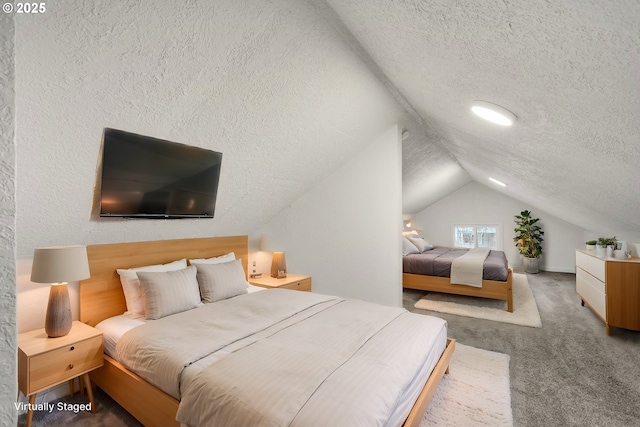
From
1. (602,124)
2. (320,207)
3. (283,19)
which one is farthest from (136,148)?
(602,124)

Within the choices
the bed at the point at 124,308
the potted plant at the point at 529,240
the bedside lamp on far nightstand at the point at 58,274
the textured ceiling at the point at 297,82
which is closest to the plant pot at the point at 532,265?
the potted plant at the point at 529,240

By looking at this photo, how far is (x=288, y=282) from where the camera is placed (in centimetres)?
352

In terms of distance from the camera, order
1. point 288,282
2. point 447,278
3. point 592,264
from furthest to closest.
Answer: point 447,278
point 592,264
point 288,282

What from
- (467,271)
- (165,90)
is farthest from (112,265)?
(467,271)

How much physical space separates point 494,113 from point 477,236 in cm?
655

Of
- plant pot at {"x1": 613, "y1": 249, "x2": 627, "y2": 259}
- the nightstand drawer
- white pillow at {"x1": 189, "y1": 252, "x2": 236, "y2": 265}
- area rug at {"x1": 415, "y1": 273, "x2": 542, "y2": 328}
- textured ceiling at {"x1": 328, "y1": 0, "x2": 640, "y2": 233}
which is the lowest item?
area rug at {"x1": 415, "y1": 273, "x2": 542, "y2": 328}

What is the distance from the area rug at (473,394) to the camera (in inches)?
73.9

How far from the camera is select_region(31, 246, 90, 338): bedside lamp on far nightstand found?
72.7 inches

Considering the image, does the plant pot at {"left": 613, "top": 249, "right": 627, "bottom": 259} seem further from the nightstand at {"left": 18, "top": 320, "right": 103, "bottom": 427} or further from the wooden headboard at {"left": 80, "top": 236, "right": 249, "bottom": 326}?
the nightstand at {"left": 18, "top": 320, "right": 103, "bottom": 427}

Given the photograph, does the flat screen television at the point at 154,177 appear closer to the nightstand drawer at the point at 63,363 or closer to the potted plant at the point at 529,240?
the nightstand drawer at the point at 63,363

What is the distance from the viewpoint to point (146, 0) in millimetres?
1334

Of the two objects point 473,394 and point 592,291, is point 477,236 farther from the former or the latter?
point 473,394

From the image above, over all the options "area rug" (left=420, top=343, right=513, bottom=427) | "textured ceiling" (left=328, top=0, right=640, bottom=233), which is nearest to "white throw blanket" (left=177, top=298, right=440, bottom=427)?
"area rug" (left=420, top=343, right=513, bottom=427)

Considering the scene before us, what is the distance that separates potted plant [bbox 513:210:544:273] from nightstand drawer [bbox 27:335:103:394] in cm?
750
